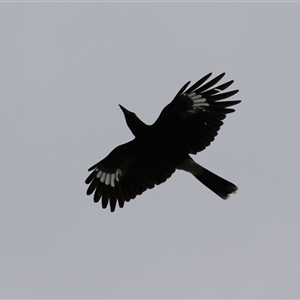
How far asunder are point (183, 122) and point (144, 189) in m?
1.12

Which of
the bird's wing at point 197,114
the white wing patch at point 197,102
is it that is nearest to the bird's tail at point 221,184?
→ the bird's wing at point 197,114

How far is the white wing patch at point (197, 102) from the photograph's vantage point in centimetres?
1020

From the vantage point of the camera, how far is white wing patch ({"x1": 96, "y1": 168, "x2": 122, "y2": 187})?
1087 centimetres

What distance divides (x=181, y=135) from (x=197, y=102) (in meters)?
0.50

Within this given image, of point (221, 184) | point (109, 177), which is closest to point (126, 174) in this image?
point (109, 177)

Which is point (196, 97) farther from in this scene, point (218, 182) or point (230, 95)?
point (218, 182)

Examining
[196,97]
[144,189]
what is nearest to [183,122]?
[196,97]

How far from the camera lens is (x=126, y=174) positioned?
1080 cm

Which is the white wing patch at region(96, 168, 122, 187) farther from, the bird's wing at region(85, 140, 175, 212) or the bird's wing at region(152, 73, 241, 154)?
the bird's wing at region(152, 73, 241, 154)

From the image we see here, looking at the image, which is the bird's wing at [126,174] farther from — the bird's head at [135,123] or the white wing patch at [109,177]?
the bird's head at [135,123]

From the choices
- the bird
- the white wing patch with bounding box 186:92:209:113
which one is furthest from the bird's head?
the white wing patch with bounding box 186:92:209:113

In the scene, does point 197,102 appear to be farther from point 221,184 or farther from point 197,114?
point 221,184

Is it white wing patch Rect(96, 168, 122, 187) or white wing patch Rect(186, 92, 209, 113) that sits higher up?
white wing patch Rect(186, 92, 209, 113)

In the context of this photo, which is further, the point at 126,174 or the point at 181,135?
the point at 126,174
